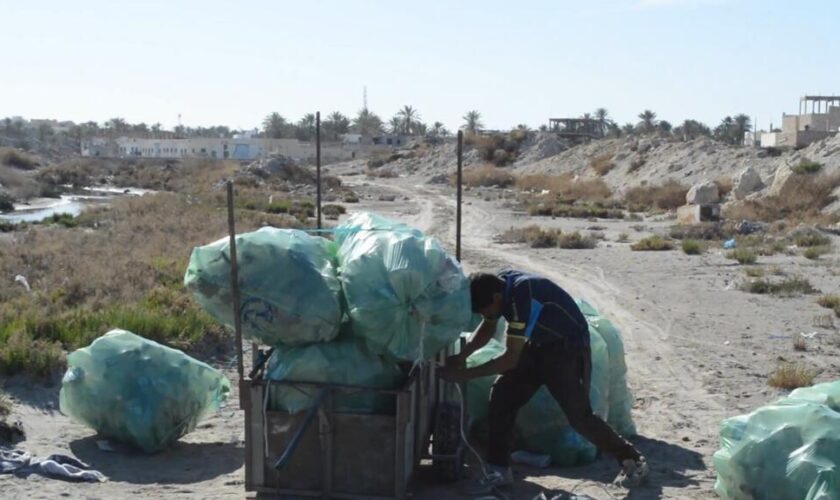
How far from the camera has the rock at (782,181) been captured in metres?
34.5

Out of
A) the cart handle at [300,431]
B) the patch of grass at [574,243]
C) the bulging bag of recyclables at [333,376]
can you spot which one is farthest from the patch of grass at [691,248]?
the cart handle at [300,431]

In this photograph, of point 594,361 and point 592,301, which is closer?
point 594,361

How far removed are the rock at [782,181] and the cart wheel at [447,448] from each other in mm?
30449

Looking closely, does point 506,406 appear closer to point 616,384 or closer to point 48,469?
point 616,384

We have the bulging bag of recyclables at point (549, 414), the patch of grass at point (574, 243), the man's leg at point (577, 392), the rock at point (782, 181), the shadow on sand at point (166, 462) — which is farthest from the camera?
the rock at point (782, 181)

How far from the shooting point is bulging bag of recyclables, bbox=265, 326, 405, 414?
5.64m

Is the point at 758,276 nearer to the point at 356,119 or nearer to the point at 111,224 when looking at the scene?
the point at 111,224

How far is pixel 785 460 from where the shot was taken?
5316 mm

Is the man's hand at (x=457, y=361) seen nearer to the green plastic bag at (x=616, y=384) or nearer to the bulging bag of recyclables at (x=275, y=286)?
the bulging bag of recyclables at (x=275, y=286)

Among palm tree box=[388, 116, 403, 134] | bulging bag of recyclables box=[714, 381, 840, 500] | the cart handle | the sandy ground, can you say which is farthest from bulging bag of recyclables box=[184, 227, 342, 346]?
palm tree box=[388, 116, 403, 134]

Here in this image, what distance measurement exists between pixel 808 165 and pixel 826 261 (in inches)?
710

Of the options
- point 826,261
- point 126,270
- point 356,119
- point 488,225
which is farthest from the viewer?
point 356,119

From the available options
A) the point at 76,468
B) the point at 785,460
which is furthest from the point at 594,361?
the point at 76,468

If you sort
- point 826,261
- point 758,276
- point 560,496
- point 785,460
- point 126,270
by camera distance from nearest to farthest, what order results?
1. point 785,460
2. point 560,496
3. point 126,270
4. point 758,276
5. point 826,261
